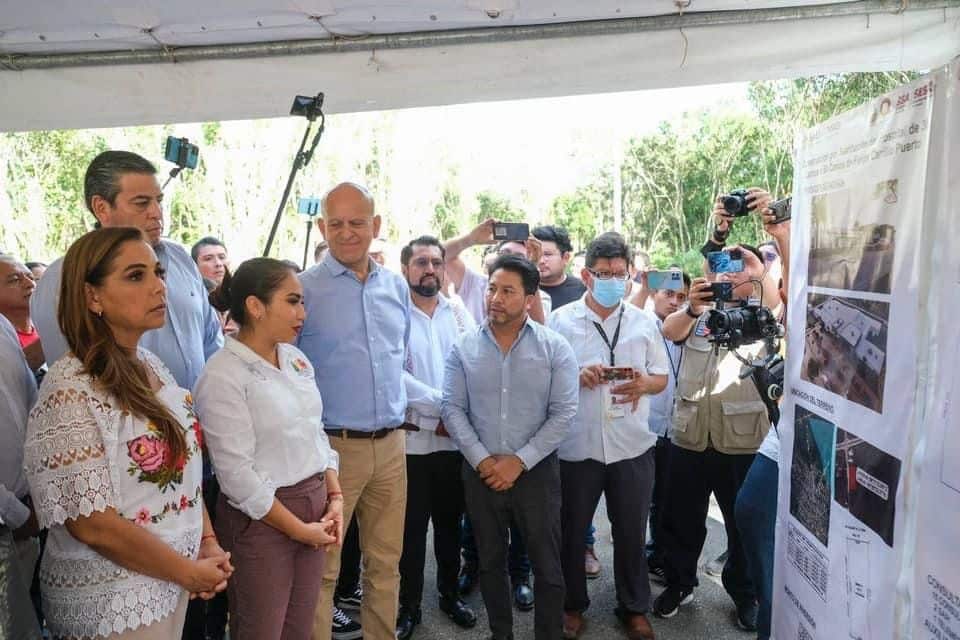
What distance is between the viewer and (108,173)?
7.16ft

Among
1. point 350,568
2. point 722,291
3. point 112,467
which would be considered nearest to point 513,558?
point 350,568

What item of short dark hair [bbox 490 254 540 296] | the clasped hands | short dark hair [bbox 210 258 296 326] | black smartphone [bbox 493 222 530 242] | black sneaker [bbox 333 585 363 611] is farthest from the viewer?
black sneaker [bbox 333 585 363 611]

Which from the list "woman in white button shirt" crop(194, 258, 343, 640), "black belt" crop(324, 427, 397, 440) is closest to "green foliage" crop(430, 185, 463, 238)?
"black belt" crop(324, 427, 397, 440)

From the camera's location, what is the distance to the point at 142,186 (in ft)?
7.23

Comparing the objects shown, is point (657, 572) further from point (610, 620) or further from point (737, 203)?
point (737, 203)

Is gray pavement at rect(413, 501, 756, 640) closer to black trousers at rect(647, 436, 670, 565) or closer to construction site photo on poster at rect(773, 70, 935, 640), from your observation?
black trousers at rect(647, 436, 670, 565)

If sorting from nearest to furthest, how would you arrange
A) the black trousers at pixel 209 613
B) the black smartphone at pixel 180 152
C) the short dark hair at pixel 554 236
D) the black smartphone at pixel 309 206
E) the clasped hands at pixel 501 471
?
1. the black trousers at pixel 209 613
2. the black smartphone at pixel 180 152
3. the clasped hands at pixel 501 471
4. the black smartphone at pixel 309 206
5. the short dark hair at pixel 554 236

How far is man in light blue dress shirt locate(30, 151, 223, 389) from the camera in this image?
205cm

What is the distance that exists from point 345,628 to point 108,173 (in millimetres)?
2432

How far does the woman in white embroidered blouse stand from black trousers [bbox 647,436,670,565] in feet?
9.23

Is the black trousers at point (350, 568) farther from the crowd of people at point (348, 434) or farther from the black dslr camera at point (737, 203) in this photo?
the black dslr camera at point (737, 203)

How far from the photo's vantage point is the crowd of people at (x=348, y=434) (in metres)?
1.69

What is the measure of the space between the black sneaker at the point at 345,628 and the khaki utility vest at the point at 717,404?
193 centimetres

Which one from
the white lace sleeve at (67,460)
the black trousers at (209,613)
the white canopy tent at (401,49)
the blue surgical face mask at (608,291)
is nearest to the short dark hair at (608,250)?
the blue surgical face mask at (608,291)
